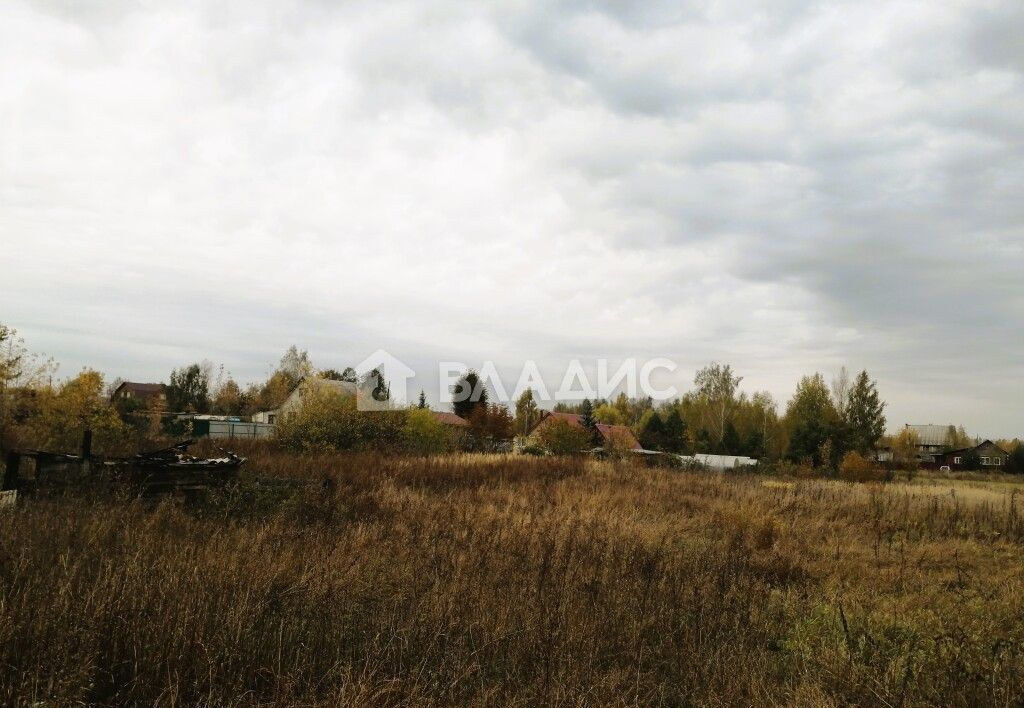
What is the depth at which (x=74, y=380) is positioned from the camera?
81.5 ft

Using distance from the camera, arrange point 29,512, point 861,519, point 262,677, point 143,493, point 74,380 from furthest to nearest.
→ point 74,380
point 861,519
point 143,493
point 29,512
point 262,677

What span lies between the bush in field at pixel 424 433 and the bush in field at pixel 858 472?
68.3 feet

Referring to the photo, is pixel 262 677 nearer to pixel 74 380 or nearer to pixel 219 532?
pixel 219 532

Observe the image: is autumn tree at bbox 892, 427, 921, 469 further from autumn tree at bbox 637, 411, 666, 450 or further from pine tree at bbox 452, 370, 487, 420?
pine tree at bbox 452, 370, 487, 420

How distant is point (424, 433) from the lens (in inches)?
1385

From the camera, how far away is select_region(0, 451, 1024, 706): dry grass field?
359 centimetres

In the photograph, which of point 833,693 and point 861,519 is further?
point 861,519

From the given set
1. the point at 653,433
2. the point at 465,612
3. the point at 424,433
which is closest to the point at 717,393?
the point at 653,433

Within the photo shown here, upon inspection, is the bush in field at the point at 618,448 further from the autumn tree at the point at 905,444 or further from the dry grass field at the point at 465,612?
the autumn tree at the point at 905,444

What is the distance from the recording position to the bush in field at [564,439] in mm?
35625

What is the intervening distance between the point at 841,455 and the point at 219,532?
42729 millimetres

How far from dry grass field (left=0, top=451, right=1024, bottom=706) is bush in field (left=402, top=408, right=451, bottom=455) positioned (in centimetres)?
2267

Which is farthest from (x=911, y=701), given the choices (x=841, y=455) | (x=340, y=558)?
(x=841, y=455)

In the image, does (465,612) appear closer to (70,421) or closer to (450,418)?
(70,421)
